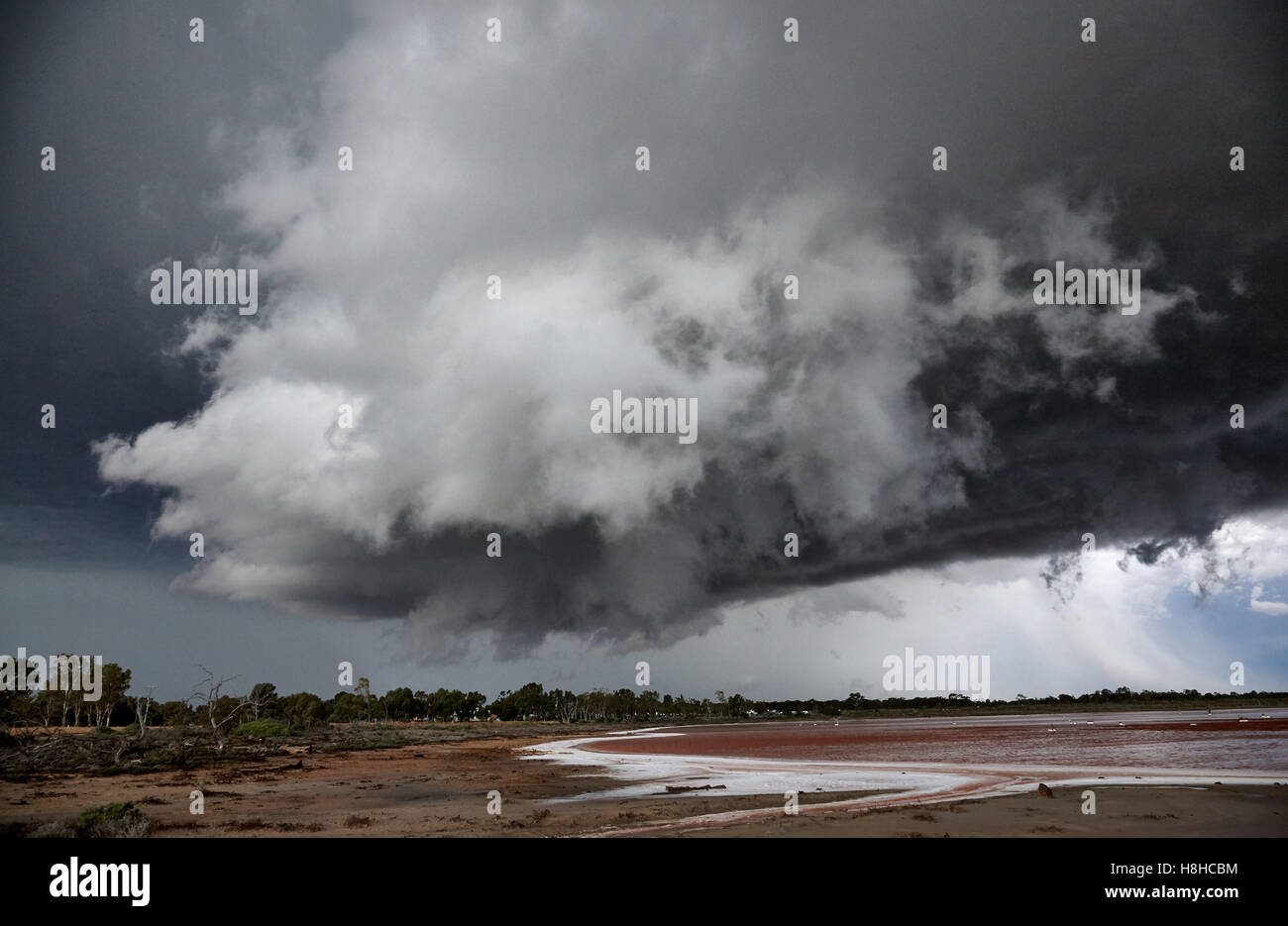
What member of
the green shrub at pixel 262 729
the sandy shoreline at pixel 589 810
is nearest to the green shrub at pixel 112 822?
the sandy shoreline at pixel 589 810

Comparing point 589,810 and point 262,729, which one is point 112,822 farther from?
point 262,729

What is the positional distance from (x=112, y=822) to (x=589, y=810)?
13528 mm

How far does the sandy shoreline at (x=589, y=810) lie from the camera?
19578mm

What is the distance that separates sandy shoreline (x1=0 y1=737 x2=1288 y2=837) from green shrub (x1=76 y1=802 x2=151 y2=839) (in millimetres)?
775

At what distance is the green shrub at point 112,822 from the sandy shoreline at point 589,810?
0.78 metres

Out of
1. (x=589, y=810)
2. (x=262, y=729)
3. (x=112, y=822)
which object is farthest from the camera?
(x=262, y=729)

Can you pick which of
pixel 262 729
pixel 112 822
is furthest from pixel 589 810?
pixel 262 729

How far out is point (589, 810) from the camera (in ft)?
79.8

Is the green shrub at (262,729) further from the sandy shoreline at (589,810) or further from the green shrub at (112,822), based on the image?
the green shrub at (112,822)

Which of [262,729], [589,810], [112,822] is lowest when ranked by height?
[262,729]
